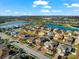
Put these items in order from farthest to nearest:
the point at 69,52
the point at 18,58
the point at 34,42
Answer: the point at 34,42 < the point at 69,52 < the point at 18,58

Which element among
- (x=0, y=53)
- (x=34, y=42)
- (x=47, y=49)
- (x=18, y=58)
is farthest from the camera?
(x=34, y=42)

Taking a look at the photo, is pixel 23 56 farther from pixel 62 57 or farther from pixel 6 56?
pixel 62 57

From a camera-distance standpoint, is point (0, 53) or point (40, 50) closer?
point (0, 53)

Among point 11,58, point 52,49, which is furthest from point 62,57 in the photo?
point 11,58

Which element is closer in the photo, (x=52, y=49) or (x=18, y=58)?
(x=18, y=58)

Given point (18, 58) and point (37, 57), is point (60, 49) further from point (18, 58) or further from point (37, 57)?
point (18, 58)

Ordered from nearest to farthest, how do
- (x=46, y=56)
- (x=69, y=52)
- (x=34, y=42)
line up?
(x=46, y=56) → (x=69, y=52) → (x=34, y=42)

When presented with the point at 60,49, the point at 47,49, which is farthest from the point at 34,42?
the point at 60,49

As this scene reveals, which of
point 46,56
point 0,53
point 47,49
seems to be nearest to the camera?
point 0,53
